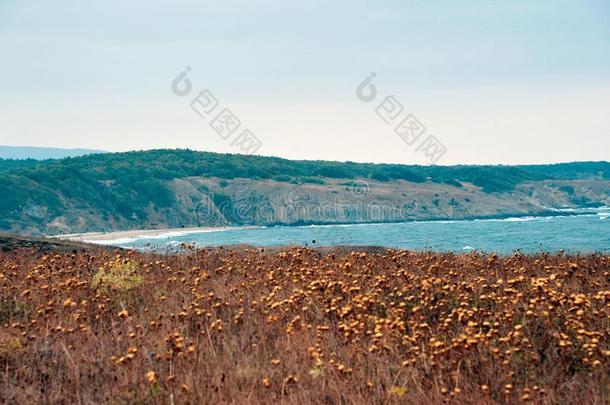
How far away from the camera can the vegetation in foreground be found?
6.57 m

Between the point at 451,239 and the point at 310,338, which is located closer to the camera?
the point at 310,338

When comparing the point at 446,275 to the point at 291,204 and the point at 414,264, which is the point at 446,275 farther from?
the point at 291,204

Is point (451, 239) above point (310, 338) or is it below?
below

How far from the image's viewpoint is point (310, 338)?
26.9 feet

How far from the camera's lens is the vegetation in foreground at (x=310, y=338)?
657 cm

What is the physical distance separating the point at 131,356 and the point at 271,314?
2.59 meters

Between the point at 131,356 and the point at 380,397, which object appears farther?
the point at 131,356

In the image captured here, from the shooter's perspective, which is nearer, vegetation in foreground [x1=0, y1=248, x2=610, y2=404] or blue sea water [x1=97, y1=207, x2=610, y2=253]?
vegetation in foreground [x1=0, y1=248, x2=610, y2=404]

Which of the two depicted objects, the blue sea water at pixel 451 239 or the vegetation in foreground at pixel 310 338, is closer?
the vegetation in foreground at pixel 310 338

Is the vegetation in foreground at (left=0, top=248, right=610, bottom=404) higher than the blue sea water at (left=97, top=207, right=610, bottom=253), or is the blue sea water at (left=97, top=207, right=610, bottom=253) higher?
the vegetation in foreground at (left=0, top=248, right=610, bottom=404)

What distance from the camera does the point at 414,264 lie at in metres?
12.9

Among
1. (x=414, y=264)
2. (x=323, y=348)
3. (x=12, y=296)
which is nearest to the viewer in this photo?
(x=323, y=348)

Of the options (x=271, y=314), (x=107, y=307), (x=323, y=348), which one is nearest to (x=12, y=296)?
(x=107, y=307)

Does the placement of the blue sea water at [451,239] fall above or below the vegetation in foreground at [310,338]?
below
